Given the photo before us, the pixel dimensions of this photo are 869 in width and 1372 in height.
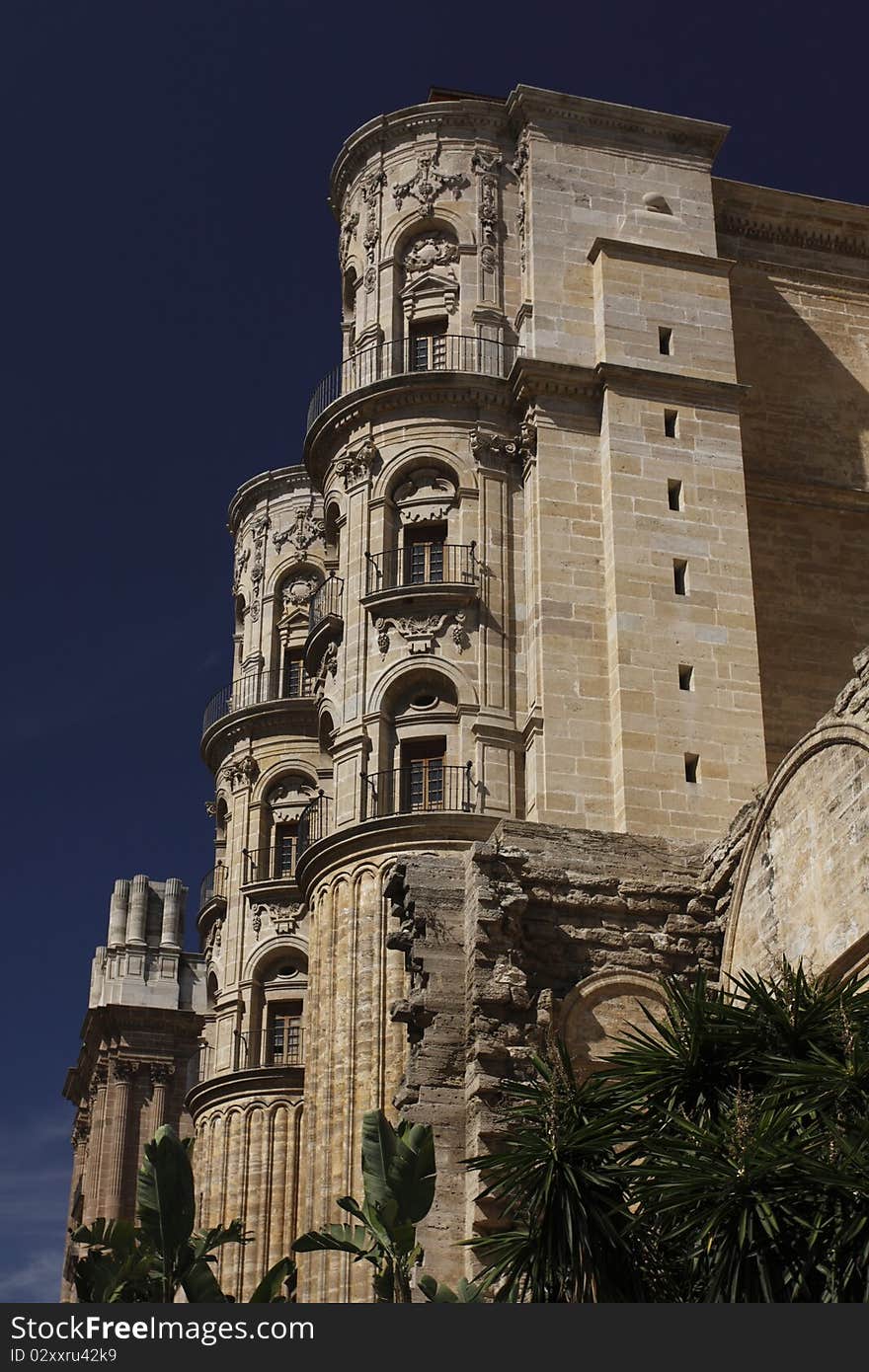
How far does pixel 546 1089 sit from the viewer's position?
1698cm

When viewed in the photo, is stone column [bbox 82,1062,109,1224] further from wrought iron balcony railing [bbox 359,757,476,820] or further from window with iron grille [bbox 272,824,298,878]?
wrought iron balcony railing [bbox 359,757,476,820]

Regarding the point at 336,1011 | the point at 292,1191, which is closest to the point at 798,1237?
the point at 336,1011

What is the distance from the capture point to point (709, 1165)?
14820mm

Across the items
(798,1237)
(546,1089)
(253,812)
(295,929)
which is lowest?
(798,1237)

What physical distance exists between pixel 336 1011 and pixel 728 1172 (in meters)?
15.9

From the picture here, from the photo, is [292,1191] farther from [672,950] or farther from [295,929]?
[672,950]

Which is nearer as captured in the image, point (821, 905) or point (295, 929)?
point (821, 905)

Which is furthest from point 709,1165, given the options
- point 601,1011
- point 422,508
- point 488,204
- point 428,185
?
point 428,185

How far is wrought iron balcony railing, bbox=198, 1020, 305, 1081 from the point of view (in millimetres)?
40281

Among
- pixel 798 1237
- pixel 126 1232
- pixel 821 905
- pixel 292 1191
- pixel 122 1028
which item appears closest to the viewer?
pixel 798 1237

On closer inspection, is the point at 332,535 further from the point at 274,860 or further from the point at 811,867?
the point at 811,867

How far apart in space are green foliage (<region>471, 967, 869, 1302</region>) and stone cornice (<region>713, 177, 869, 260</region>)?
23.6 meters

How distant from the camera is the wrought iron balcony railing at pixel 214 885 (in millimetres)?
44281

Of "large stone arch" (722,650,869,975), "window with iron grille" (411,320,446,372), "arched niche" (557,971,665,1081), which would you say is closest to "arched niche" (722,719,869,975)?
"large stone arch" (722,650,869,975)
